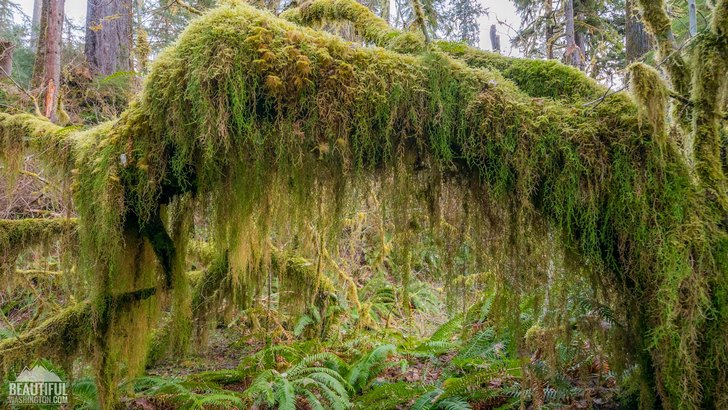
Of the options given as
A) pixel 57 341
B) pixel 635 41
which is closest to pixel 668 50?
pixel 57 341

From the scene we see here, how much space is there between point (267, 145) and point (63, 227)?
305cm

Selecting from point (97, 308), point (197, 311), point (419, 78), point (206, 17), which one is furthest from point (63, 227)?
point (419, 78)

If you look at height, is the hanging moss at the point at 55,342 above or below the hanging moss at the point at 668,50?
below

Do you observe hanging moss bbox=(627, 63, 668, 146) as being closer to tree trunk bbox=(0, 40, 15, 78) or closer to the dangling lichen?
the dangling lichen

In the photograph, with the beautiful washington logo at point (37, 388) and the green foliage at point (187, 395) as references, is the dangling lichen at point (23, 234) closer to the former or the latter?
the beautiful washington logo at point (37, 388)

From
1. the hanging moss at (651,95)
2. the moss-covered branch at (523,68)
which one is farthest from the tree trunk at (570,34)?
the hanging moss at (651,95)

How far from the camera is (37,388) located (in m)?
3.44

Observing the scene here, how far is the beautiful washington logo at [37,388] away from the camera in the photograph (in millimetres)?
3312

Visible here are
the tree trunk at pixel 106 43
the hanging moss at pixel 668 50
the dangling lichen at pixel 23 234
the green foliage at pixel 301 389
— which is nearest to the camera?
the hanging moss at pixel 668 50

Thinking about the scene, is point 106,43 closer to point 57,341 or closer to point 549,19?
point 57,341

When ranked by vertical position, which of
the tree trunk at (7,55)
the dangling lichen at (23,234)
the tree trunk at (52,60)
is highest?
the tree trunk at (7,55)

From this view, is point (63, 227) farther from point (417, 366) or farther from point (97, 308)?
point (417, 366)

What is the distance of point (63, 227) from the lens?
4.12 m

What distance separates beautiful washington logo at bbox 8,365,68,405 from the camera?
3.31 m
